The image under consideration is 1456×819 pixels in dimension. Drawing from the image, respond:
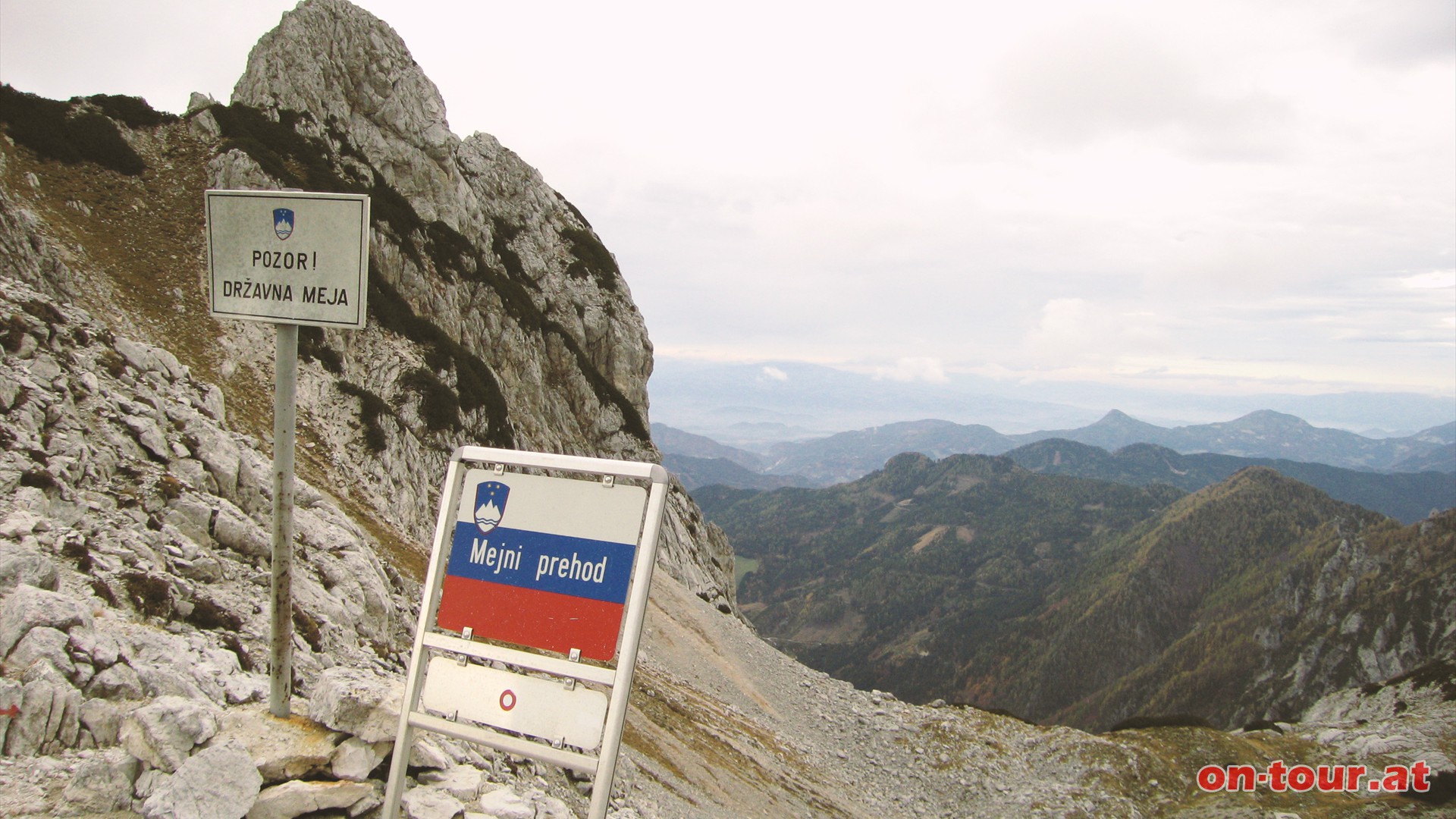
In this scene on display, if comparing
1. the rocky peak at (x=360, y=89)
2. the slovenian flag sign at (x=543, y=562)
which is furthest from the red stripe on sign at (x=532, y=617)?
the rocky peak at (x=360, y=89)

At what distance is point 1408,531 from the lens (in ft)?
645

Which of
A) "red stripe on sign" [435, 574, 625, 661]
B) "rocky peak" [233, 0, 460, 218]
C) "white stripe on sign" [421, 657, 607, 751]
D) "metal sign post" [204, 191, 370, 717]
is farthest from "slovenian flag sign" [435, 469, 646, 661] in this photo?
"rocky peak" [233, 0, 460, 218]

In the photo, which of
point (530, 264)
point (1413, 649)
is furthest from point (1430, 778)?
point (1413, 649)

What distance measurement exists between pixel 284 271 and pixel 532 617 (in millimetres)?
3796

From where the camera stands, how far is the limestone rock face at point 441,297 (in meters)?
38.1

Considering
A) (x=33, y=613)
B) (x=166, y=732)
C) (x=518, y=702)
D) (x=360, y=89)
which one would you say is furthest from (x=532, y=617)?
(x=360, y=89)

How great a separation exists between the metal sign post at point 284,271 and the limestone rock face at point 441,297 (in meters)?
26.8

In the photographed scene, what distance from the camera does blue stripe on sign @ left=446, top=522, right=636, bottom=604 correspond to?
5.49 meters

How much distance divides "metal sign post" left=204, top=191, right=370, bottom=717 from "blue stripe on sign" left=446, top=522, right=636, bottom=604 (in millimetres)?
1985

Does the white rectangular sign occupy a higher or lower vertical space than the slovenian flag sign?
higher

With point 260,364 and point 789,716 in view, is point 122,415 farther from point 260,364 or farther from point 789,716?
point 789,716

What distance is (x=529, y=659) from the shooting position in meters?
5.40

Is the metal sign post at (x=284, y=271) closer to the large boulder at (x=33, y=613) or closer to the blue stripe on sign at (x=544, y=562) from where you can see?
the blue stripe on sign at (x=544, y=562)

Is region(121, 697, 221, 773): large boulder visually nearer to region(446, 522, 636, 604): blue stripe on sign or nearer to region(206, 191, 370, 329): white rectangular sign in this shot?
region(446, 522, 636, 604): blue stripe on sign
